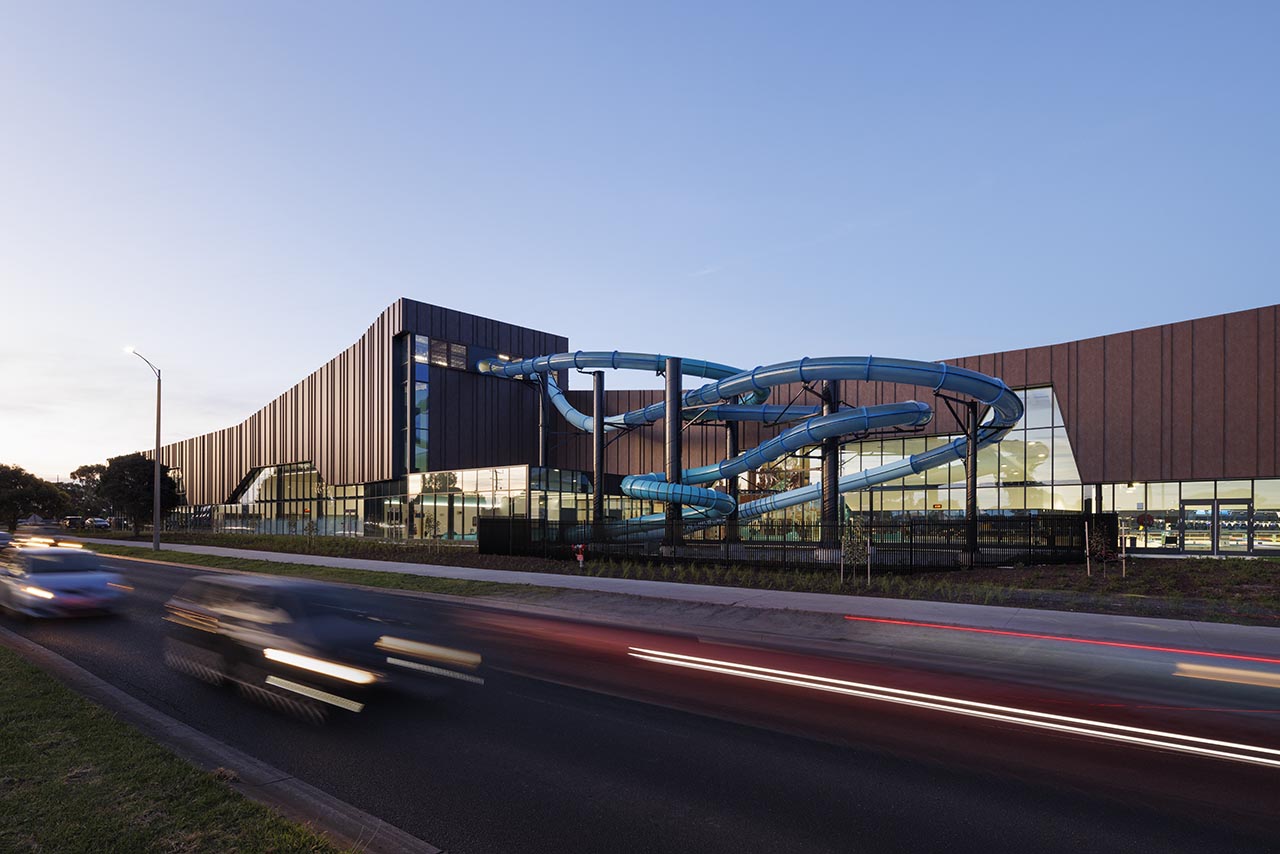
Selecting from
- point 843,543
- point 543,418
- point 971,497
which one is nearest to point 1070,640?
point 843,543

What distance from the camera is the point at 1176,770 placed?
661cm

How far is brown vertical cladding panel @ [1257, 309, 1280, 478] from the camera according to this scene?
105 feet

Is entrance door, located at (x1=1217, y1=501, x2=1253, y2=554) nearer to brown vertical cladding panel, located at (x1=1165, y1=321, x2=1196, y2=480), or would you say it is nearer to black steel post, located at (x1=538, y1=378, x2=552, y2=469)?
brown vertical cladding panel, located at (x1=1165, y1=321, x2=1196, y2=480)

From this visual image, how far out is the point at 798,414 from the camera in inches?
1684

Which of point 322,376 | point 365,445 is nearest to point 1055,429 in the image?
point 365,445

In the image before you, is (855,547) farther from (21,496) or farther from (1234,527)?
(21,496)

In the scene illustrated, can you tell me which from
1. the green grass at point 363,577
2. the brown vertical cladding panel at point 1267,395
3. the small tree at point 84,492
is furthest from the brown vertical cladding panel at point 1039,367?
A: the small tree at point 84,492

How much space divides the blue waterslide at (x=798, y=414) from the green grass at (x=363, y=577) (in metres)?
10.9

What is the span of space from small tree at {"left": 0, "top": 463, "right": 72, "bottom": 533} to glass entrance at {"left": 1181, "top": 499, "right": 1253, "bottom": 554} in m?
113

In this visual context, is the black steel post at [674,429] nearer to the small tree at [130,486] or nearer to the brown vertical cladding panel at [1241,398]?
the brown vertical cladding panel at [1241,398]

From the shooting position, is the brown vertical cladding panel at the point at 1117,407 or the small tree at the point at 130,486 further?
the small tree at the point at 130,486

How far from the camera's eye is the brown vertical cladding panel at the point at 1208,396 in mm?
33438

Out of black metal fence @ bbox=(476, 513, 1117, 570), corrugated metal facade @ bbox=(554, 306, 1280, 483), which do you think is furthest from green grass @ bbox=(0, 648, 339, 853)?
corrugated metal facade @ bbox=(554, 306, 1280, 483)

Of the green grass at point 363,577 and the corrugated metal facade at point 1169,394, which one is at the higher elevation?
the corrugated metal facade at point 1169,394
